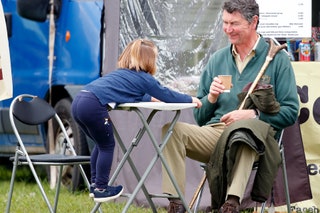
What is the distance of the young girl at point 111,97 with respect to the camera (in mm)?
6664

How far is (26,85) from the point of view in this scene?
9.85 m

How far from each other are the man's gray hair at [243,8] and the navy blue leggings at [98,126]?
1021 millimetres

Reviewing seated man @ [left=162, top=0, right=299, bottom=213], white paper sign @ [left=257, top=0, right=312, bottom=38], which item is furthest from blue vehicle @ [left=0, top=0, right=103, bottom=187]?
seated man @ [left=162, top=0, right=299, bottom=213]

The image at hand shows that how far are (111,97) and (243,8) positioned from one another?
1.03 meters

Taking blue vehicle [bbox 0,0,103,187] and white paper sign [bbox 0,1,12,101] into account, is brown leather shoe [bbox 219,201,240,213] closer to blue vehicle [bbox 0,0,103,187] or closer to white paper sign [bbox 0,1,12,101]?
white paper sign [bbox 0,1,12,101]

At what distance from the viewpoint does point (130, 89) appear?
263 inches

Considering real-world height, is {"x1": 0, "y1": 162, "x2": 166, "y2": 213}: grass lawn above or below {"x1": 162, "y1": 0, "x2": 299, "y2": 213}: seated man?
below

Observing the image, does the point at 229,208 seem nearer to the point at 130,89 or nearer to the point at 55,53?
the point at 130,89

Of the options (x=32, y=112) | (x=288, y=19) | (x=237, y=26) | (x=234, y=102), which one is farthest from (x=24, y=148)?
→ (x=288, y=19)

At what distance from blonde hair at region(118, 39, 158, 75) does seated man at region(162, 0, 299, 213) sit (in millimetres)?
382

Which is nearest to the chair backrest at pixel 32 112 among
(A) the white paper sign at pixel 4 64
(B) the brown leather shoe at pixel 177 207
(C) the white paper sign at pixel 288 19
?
(A) the white paper sign at pixel 4 64

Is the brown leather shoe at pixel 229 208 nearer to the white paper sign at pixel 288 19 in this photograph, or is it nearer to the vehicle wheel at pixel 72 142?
the white paper sign at pixel 288 19

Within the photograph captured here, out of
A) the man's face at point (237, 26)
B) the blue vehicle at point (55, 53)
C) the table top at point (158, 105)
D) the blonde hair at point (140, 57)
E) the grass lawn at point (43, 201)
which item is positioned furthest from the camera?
the blue vehicle at point (55, 53)

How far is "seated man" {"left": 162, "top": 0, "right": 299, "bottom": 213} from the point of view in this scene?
669 cm
